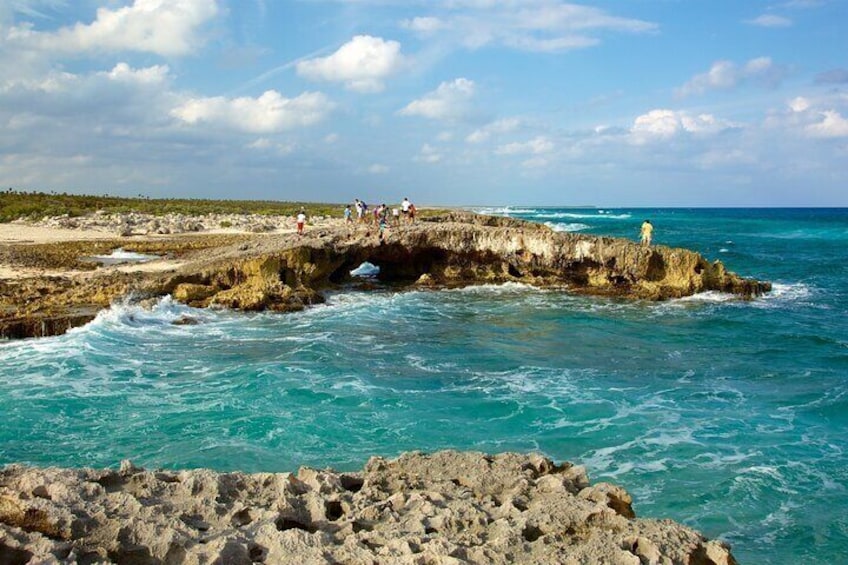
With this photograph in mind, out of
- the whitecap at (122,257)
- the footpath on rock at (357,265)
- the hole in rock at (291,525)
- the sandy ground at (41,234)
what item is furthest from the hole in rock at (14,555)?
the sandy ground at (41,234)

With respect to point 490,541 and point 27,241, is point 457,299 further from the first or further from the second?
point 27,241

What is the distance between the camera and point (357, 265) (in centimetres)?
2780

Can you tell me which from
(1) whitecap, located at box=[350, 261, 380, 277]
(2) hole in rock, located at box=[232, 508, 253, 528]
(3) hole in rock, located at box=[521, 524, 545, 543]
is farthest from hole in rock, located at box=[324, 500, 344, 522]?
(1) whitecap, located at box=[350, 261, 380, 277]

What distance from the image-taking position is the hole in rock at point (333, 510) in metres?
5.59

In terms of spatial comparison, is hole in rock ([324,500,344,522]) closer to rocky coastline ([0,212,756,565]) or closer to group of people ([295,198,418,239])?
rocky coastline ([0,212,756,565])

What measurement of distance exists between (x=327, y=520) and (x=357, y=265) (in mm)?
22571

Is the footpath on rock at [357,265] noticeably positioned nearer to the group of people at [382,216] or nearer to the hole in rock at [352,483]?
the group of people at [382,216]

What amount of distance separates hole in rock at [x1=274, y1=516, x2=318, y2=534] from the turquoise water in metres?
4.10

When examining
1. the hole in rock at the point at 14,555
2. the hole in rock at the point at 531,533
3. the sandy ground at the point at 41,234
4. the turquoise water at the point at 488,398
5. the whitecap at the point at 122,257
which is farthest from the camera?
the sandy ground at the point at 41,234

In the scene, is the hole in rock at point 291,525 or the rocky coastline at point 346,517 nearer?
the rocky coastline at point 346,517

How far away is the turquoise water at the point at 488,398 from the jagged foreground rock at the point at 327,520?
3.27 metres

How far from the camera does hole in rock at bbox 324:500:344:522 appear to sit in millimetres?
5589

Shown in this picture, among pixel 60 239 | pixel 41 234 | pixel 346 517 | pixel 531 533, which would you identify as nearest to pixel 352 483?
pixel 346 517

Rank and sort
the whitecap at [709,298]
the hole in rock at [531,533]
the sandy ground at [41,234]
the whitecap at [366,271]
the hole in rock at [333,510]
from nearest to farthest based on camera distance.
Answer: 1. the hole in rock at [531,533]
2. the hole in rock at [333,510]
3. the whitecap at [709,298]
4. the whitecap at [366,271]
5. the sandy ground at [41,234]
